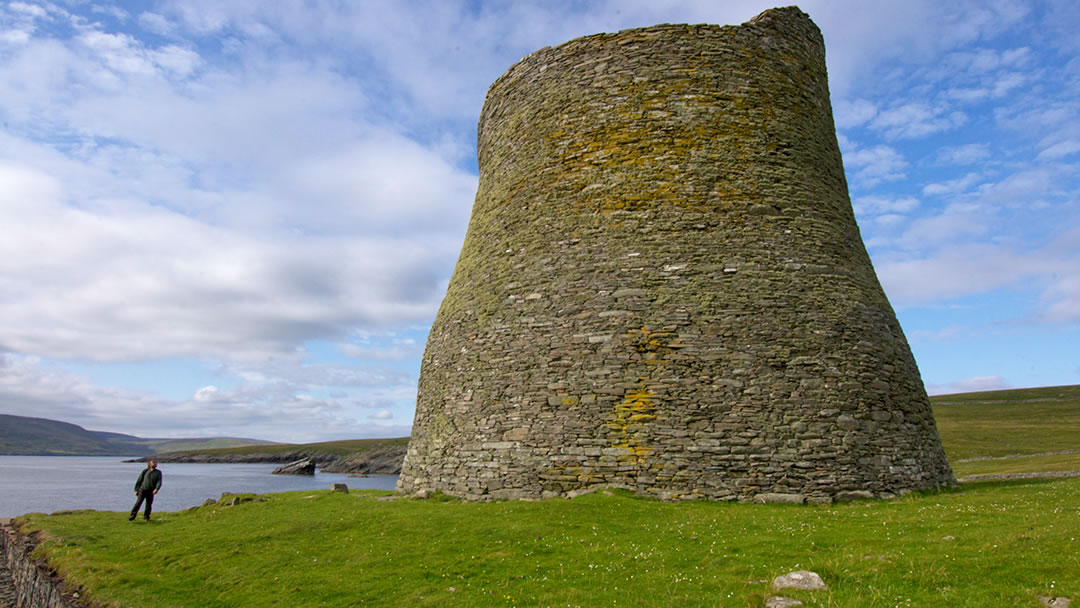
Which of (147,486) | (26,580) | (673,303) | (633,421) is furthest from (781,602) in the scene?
(147,486)

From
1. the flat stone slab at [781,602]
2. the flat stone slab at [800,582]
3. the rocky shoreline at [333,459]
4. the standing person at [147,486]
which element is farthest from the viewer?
the rocky shoreline at [333,459]

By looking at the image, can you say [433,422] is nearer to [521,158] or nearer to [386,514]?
[386,514]

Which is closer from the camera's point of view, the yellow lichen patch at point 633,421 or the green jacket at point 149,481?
the yellow lichen patch at point 633,421

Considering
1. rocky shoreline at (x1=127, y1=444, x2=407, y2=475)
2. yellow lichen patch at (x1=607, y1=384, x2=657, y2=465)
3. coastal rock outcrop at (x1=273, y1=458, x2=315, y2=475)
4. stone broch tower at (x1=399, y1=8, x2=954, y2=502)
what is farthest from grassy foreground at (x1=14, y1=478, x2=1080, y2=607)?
coastal rock outcrop at (x1=273, y1=458, x2=315, y2=475)

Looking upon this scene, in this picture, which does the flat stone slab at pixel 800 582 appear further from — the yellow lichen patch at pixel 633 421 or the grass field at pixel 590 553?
the yellow lichen patch at pixel 633 421

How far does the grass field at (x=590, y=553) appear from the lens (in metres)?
6.72

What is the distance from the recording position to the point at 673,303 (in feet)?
45.4

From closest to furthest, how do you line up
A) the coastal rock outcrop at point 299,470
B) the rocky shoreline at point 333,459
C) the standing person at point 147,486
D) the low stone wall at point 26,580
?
the low stone wall at point 26,580
the standing person at point 147,486
the coastal rock outcrop at point 299,470
the rocky shoreline at point 333,459

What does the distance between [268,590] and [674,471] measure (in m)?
7.55

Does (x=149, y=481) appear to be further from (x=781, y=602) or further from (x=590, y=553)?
(x=781, y=602)

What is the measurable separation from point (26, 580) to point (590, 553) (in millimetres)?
10366

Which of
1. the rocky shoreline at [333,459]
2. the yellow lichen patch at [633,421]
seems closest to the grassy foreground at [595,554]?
the yellow lichen patch at [633,421]

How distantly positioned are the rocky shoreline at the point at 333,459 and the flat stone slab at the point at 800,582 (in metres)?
38.9

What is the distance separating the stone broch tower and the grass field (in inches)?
41.2
